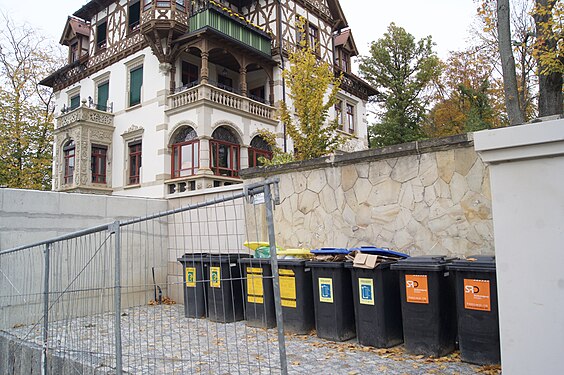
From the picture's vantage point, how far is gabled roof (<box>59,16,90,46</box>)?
25.7 m

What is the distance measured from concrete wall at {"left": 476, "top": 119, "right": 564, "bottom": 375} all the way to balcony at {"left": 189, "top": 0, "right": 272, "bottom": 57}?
17943mm

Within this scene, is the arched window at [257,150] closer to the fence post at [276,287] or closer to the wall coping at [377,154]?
the wall coping at [377,154]

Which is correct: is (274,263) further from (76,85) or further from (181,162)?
(76,85)

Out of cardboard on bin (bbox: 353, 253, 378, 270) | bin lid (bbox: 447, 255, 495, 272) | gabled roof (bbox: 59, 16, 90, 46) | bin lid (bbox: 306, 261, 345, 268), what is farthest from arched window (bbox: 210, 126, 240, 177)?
bin lid (bbox: 447, 255, 495, 272)

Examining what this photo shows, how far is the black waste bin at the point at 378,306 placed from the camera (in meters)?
5.57

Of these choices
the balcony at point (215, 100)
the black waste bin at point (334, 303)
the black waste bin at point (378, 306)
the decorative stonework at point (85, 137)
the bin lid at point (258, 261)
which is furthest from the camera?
the decorative stonework at point (85, 137)

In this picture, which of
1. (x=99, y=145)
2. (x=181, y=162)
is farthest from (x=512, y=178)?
(x=99, y=145)

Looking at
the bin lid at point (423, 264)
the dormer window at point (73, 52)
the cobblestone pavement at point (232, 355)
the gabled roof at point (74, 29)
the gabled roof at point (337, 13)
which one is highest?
the gabled roof at point (337, 13)

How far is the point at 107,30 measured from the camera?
78.7 ft

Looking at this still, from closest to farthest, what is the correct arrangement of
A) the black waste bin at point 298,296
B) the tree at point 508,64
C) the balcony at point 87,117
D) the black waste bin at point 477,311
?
the black waste bin at point 477,311 → the black waste bin at point 298,296 → the tree at point 508,64 → the balcony at point 87,117

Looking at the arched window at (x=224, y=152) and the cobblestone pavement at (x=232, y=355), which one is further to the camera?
the arched window at (x=224, y=152)

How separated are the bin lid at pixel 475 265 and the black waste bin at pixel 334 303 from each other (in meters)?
1.53

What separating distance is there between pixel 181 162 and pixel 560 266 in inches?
720

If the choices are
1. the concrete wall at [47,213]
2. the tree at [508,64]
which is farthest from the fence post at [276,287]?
the tree at [508,64]
